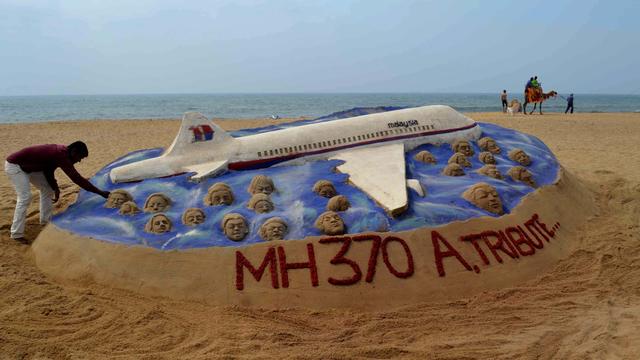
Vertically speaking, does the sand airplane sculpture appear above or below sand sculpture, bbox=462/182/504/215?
above

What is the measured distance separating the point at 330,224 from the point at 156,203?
4.69 m

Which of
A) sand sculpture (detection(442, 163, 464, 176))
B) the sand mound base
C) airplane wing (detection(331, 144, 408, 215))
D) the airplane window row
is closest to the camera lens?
the sand mound base

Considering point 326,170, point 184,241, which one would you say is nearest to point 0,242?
point 184,241

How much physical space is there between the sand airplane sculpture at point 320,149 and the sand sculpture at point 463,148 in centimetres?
137

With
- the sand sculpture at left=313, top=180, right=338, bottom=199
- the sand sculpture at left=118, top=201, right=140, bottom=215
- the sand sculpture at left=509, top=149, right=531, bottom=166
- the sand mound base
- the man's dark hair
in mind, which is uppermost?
the man's dark hair

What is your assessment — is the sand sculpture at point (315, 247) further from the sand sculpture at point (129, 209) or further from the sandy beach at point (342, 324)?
the sandy beach at point (342, 324)

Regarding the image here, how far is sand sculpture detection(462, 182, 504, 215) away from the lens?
37.2 ft

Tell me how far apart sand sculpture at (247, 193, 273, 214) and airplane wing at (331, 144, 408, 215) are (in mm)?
2529

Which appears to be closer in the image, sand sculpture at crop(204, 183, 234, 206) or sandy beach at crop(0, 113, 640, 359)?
sandy beach at crop(0, 113, 640, 359)

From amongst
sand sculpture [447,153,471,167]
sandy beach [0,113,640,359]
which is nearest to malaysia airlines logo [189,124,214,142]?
sandy beach [0,113,640,359]

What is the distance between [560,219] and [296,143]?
814 cm

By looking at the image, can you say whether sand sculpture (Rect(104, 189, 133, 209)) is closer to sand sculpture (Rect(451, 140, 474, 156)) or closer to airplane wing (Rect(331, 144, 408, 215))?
airplane wing (Rect(331, 144, 408, 215))

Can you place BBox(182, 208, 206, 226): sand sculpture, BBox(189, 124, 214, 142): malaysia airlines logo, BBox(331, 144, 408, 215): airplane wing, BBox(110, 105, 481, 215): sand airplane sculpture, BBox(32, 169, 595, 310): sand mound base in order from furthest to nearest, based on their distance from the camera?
1. BBox(189, 124, 214, 142): malaysia airlines logo
2. BBox(110, 105, 481, 215): sand airplane sculpture
3. BBox(331, 144, 408, 215): airplane wing
4. BBox(182, 208, 206, 226): sand sculpture
5. BBox(32, 169, 595, 310): sand mound base

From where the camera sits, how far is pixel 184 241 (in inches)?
399
